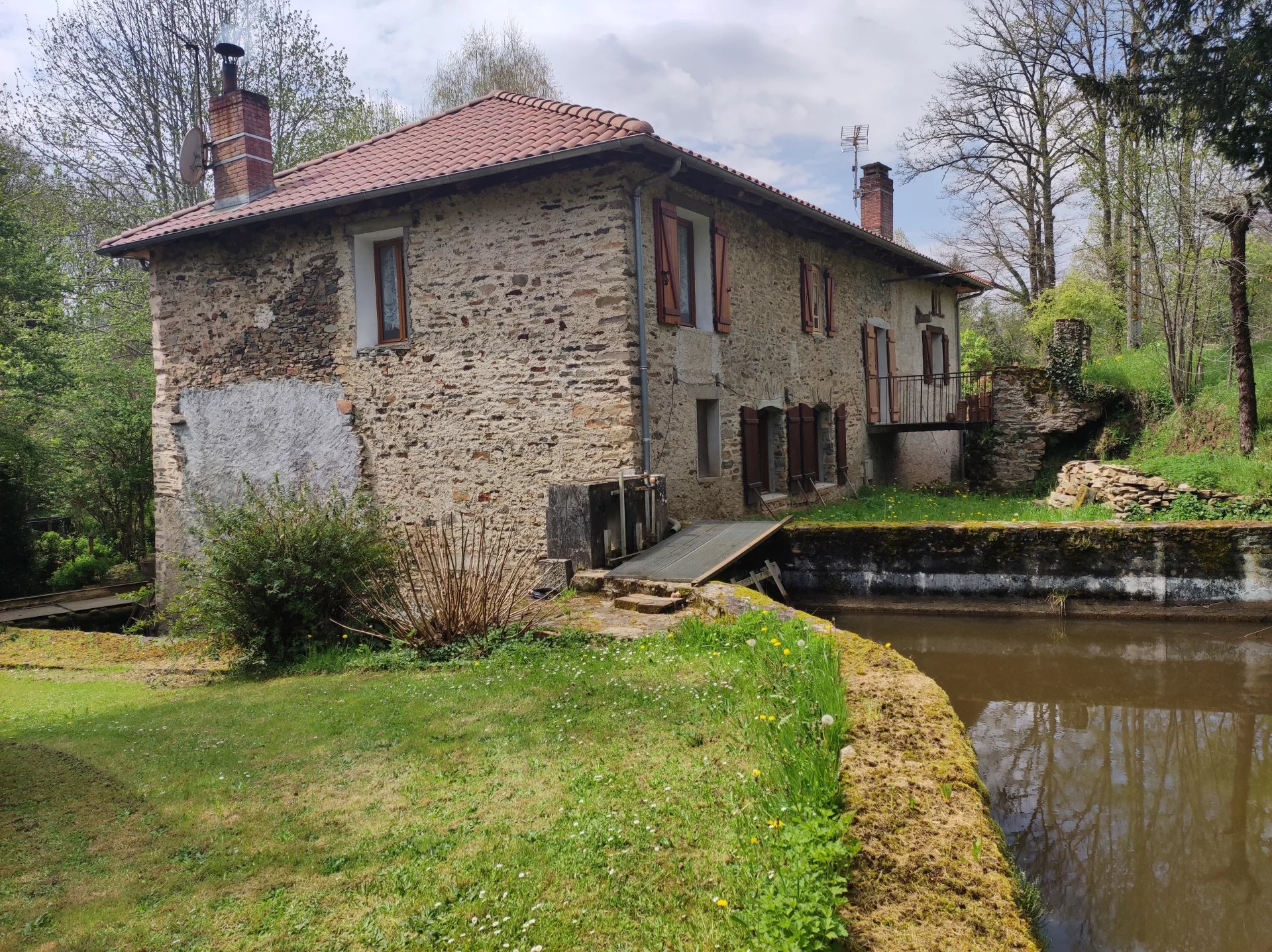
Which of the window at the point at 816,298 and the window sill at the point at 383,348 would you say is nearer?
the window sill at the point at 383,348

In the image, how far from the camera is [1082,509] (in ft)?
38.0


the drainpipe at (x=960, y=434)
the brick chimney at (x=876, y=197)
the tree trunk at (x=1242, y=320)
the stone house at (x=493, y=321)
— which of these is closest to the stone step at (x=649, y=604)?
the stone house at (x=493, y=321)

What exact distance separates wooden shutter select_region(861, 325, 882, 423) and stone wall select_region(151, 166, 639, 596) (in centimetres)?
768

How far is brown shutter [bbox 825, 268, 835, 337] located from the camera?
14.8 metres

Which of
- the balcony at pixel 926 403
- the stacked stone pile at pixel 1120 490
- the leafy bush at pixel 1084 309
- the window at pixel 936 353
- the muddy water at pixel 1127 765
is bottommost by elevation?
the muddy water at pixel 1127 765

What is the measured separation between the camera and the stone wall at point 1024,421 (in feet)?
52.3

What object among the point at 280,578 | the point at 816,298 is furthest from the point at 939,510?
the point at 280,578

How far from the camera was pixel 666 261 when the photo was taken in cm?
1063

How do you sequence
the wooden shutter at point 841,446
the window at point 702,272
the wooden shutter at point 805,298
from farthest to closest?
the wooden shutter at point 841,446
the wooden shutter at point 805,298
the window at point 702,272

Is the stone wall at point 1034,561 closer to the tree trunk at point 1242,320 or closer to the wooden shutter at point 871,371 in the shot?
the tree trunk at point 1242,320

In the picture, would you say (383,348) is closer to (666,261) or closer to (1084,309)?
(666,261)

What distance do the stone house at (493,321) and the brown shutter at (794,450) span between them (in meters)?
0.06

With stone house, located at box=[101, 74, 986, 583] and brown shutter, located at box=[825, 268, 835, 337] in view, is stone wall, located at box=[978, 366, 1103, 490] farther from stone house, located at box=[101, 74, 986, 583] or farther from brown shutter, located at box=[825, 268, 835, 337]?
brown shutter, located at box=[825, 268, 835, 337]

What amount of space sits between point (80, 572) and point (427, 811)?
1489 centimetres
